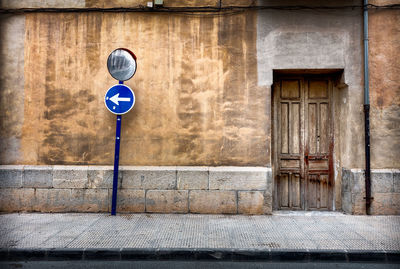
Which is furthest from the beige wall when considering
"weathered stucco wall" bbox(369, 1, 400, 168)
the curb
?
the curb

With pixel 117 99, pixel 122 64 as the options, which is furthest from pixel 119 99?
pixel 122 64

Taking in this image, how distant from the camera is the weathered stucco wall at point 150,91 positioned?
6191 mm

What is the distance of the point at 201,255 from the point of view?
4.13 metres

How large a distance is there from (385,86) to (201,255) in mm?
5336

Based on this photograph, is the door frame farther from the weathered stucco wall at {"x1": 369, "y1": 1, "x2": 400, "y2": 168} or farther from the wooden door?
the weathered stucco wall at {"x1": 369, "y1": 1, "x2": 400, "y2": 168}

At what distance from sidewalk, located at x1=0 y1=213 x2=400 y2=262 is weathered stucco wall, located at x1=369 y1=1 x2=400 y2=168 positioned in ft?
4.56

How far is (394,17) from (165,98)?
17.6ft

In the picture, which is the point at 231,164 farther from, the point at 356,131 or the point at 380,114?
the point at 380,114

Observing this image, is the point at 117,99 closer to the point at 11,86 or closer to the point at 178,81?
the point at 178,81

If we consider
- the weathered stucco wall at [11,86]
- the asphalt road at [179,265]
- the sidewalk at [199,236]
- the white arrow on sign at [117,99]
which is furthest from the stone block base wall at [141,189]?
the asphalt road at [179,265]

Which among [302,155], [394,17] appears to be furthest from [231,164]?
[394,17]

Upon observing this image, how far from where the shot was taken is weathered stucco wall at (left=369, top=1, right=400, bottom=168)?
6.07m

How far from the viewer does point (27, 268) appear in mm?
3887

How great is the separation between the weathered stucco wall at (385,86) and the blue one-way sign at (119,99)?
5225 mm
